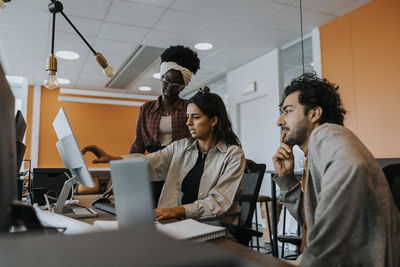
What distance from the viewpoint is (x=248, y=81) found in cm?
521

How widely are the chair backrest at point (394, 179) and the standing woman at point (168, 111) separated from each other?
1.25m

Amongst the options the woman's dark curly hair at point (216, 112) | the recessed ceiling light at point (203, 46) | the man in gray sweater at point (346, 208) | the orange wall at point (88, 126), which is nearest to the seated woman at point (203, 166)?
the woman's dark curly hair at point (216, 112)

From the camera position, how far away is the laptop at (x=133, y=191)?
47 centimetres

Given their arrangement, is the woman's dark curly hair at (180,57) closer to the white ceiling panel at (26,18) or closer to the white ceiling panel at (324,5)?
the white ceiling panel at (324,5)

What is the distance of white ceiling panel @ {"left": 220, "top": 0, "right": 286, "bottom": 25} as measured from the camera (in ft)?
10.8

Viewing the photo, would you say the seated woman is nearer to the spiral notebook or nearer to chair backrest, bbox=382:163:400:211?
the spiral notebook

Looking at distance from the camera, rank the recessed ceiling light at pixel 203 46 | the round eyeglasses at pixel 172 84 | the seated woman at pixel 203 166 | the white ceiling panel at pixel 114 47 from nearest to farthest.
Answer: the seated woman at pixel 203 166 < the round eyeglasses at pixel 172 84 < the white ceiling panel at pixel 114 47 < the recessed ceiling light at pixel 203 46

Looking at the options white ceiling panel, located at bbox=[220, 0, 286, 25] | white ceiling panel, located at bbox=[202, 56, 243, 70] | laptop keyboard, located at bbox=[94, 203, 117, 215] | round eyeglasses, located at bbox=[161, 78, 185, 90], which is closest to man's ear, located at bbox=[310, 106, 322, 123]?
laptop keyboard, located at bbox=[94, 203, 117, 215]

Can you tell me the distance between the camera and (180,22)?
369cm

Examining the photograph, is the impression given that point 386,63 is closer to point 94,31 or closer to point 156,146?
point 156,146

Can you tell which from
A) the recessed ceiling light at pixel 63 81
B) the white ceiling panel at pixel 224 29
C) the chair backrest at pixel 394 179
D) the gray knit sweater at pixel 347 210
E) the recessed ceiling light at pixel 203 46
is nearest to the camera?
the gray knit sweater at pixel 347 210

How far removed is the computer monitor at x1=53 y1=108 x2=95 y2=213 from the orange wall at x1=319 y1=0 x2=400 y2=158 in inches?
110

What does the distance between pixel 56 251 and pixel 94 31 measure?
403cm

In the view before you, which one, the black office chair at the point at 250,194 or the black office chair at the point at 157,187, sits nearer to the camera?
the black office chair at the point at 250,194
